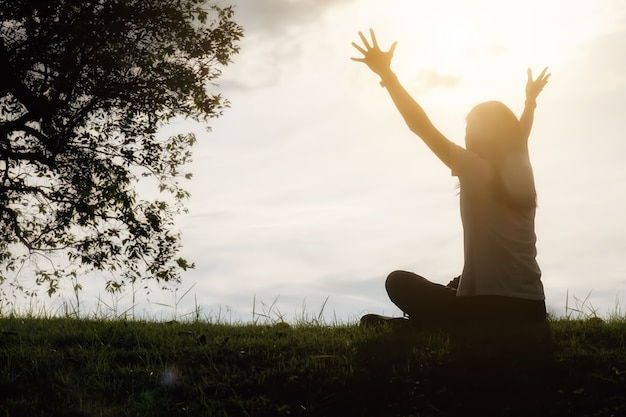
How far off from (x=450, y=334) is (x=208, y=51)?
11403 mm

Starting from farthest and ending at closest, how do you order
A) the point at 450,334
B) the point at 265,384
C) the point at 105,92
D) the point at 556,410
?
the point at 105,92 < the point at 450,334 < the point at 265,384 < the point at 556,410

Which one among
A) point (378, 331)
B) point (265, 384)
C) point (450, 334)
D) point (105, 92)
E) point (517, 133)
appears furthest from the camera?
point (105, 92)

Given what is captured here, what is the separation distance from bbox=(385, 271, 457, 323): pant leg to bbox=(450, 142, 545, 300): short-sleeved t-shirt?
21.6 inches

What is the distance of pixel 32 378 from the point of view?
6.66 m

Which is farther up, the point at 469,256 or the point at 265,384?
the point at 469,256

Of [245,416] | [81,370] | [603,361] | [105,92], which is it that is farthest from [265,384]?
[105,92]

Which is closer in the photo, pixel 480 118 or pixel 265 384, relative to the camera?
pixel 265 384

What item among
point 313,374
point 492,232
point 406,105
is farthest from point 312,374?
point 406,105

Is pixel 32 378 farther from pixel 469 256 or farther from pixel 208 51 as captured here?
pixel 208 51

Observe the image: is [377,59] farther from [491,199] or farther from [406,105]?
[491,199]

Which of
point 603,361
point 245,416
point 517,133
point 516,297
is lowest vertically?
point 245,416

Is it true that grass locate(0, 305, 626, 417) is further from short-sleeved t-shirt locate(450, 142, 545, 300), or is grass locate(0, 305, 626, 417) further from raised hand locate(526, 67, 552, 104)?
raised hand locate(526, 67, 552, 104)

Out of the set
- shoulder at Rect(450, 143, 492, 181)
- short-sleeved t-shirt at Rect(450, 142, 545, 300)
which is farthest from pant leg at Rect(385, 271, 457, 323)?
shoulder at Rect(450, 143, 492, 181)

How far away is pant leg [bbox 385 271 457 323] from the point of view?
7457mm
